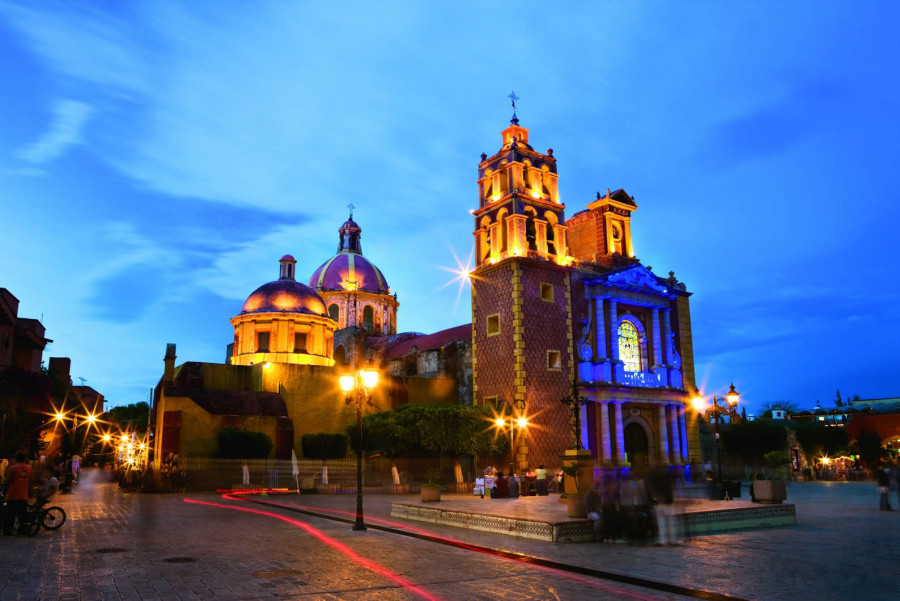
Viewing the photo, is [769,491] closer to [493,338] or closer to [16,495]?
[16,495]

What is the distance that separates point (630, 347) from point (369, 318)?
32.7 m

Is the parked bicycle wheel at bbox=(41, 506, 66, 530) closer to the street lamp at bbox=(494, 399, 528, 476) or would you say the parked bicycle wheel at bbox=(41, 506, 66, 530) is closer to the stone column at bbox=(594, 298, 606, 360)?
the street lamp at bbox=(494, 399, 528, 476)

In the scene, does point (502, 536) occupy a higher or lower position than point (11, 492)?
lower

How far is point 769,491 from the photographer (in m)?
17.8

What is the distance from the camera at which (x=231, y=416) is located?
3694 cm

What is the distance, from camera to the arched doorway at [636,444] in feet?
124

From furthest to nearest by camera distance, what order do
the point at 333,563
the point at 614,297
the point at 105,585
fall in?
the point at 614,297
the point at 333,563
the point at 105,585

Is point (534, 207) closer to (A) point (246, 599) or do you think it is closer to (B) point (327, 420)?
(B) point (327, 420)

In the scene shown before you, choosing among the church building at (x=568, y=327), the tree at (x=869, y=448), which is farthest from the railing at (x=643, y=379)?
the tree at (x=869, y=448)

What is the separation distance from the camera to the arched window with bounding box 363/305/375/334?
65.8m

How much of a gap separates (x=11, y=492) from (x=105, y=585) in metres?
6.44

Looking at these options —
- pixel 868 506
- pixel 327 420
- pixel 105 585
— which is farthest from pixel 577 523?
pixel 327 420

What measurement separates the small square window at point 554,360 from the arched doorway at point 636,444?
6307 millimetres

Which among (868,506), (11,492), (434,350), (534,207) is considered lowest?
(868,506)
